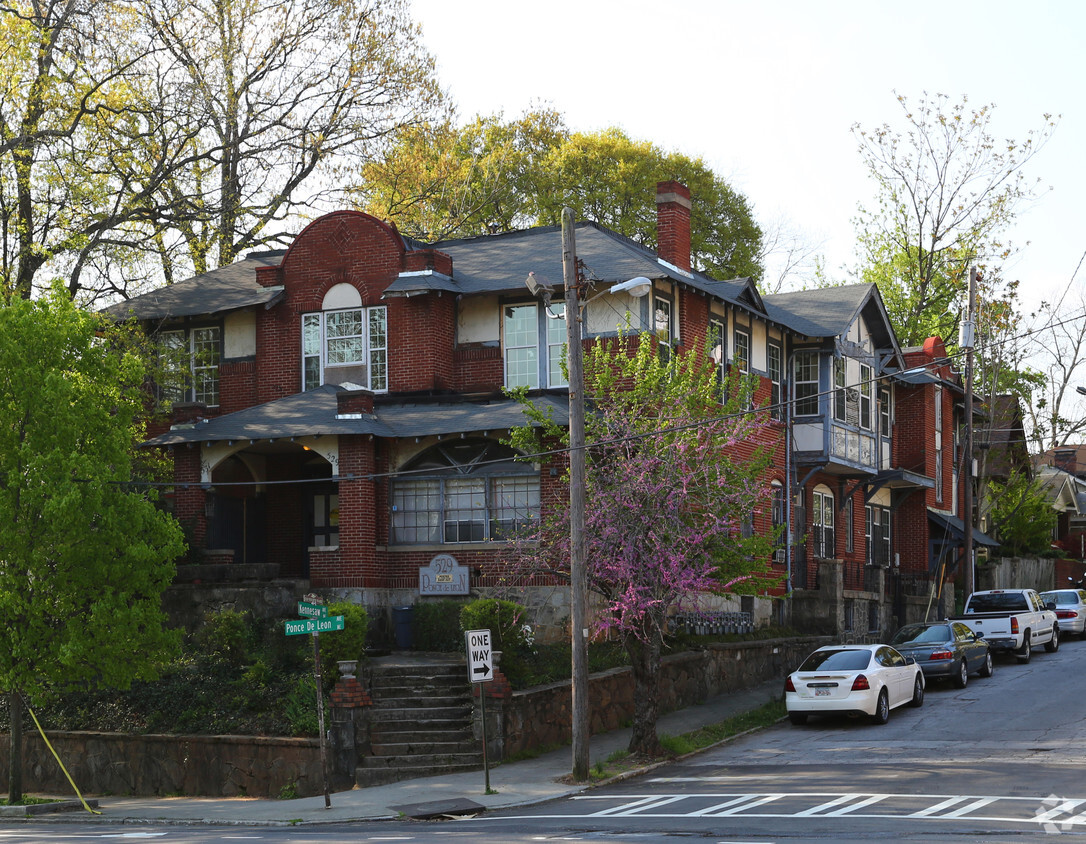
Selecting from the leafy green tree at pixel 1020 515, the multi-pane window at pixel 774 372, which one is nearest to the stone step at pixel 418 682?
the multi-pane window at pixel 774 372

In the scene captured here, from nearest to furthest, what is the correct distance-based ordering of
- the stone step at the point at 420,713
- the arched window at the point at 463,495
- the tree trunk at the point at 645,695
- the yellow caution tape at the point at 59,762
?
the yellow caution tape at the point at 59,762, the tree trunk at the point at 645,695, the stone step at the point at 420,713, the arched window at the point at 463,495

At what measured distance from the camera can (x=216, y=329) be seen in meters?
32.8

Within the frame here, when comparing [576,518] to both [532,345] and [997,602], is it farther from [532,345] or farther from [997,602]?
[997,602]

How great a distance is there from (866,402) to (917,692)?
1284cm

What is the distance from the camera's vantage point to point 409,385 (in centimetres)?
3022

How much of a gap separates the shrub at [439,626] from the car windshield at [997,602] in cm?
1498

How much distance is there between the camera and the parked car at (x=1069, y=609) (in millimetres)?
40562

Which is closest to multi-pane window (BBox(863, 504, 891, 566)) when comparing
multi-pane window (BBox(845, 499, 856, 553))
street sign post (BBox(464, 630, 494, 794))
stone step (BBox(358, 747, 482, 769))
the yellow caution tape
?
multi-pane window (BBox(845, 499, 856, 553))

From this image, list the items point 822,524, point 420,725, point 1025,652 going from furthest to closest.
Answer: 1. point 822,524
2. point 1025,652
3. point 420,725

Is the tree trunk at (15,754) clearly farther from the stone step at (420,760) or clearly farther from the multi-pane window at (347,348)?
the multi-pane window at (347,348)

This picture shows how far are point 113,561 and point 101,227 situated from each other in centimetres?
1170

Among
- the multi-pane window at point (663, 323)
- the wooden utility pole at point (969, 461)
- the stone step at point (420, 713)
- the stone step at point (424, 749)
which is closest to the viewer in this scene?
the stone step at point (424, 749)

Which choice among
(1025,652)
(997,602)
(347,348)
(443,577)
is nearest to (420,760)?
(443,577)

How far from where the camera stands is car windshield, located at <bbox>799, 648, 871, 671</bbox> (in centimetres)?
2473
